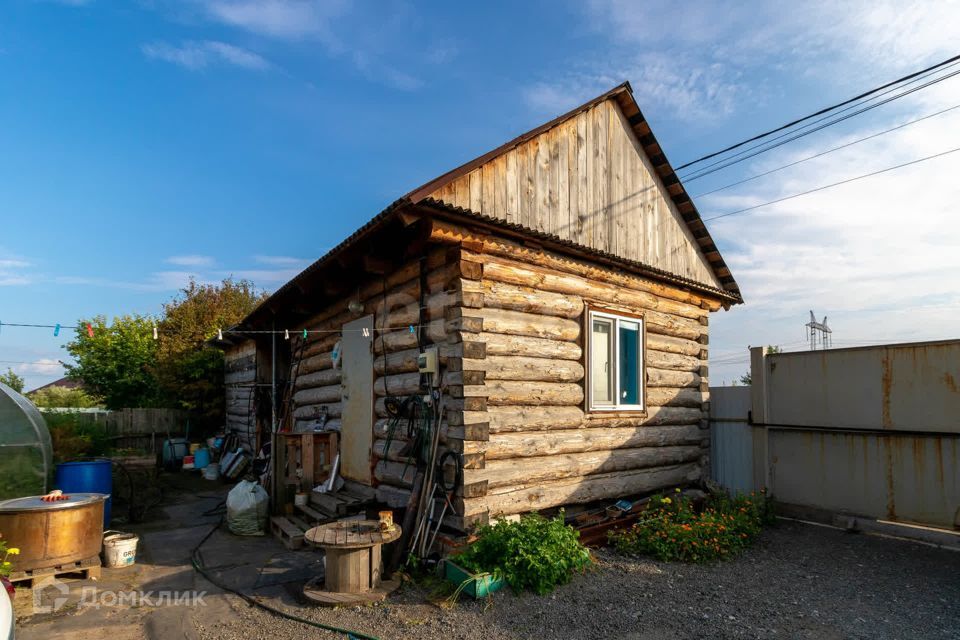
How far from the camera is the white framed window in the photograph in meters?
8.20

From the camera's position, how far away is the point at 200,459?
54.2 feet

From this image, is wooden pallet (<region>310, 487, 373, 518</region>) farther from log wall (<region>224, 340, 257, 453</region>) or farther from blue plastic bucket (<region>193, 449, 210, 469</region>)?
blue plastic bucket (<region>193, 449, 210, 469</region>)

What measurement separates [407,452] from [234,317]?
1848cm

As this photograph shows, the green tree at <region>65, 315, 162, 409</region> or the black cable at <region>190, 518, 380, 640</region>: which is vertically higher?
the green tree at <region>65, 315, 162, 409</region>

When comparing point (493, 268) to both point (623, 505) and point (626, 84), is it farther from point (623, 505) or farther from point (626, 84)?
point (626, 84)

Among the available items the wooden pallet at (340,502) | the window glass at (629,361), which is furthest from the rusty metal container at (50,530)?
the window glass at (629,361)

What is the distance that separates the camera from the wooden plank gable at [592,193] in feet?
24.6

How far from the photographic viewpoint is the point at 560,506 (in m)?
7.55

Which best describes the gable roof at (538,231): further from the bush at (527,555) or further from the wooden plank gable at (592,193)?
the bush at (527,555)

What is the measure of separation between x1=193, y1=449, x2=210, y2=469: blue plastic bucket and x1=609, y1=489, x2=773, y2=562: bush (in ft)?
43.9

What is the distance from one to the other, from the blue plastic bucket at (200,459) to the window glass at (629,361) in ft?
43.1

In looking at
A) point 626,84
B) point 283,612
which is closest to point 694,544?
point 283,612

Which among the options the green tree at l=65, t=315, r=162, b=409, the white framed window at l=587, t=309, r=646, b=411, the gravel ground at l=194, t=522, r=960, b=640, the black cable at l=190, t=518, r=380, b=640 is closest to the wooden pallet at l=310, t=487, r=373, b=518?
the gravel ground at l=194, t=522, r=960, b=640

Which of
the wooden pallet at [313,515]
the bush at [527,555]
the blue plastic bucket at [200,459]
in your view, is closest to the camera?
the bush at [527,555]
